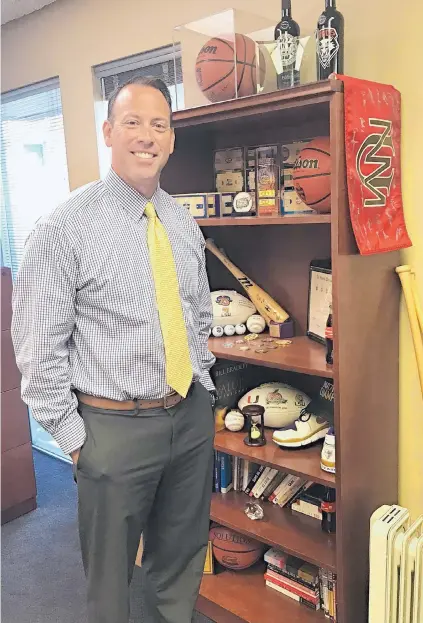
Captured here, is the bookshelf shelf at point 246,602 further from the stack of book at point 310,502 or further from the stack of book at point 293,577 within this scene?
the stack of book at point 310,502

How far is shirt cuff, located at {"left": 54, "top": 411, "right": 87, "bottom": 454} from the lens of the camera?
1531mm

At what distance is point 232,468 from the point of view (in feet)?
7.77

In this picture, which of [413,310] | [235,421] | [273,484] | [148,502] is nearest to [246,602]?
[273,484]

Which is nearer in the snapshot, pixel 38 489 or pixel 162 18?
pixel 162 18

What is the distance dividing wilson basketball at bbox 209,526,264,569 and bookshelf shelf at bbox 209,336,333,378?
70 centimetres

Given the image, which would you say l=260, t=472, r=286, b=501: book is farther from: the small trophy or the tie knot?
the tie knot

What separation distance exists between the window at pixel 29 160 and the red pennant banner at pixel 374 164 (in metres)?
1.98

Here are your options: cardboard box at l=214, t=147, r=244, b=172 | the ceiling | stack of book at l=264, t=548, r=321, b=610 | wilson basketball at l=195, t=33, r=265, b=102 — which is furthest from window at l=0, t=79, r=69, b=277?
stack of book at l=264, t=548, r=321, b=610

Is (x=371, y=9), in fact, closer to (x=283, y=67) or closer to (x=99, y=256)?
(x=283, y=67)

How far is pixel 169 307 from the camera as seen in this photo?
1.63 meters

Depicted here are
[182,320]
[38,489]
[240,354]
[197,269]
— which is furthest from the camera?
[38,489]

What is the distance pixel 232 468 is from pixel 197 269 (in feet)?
3.01

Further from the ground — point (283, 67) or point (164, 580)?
point (283, 67)

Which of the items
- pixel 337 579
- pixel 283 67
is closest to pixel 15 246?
pixel 283 67
